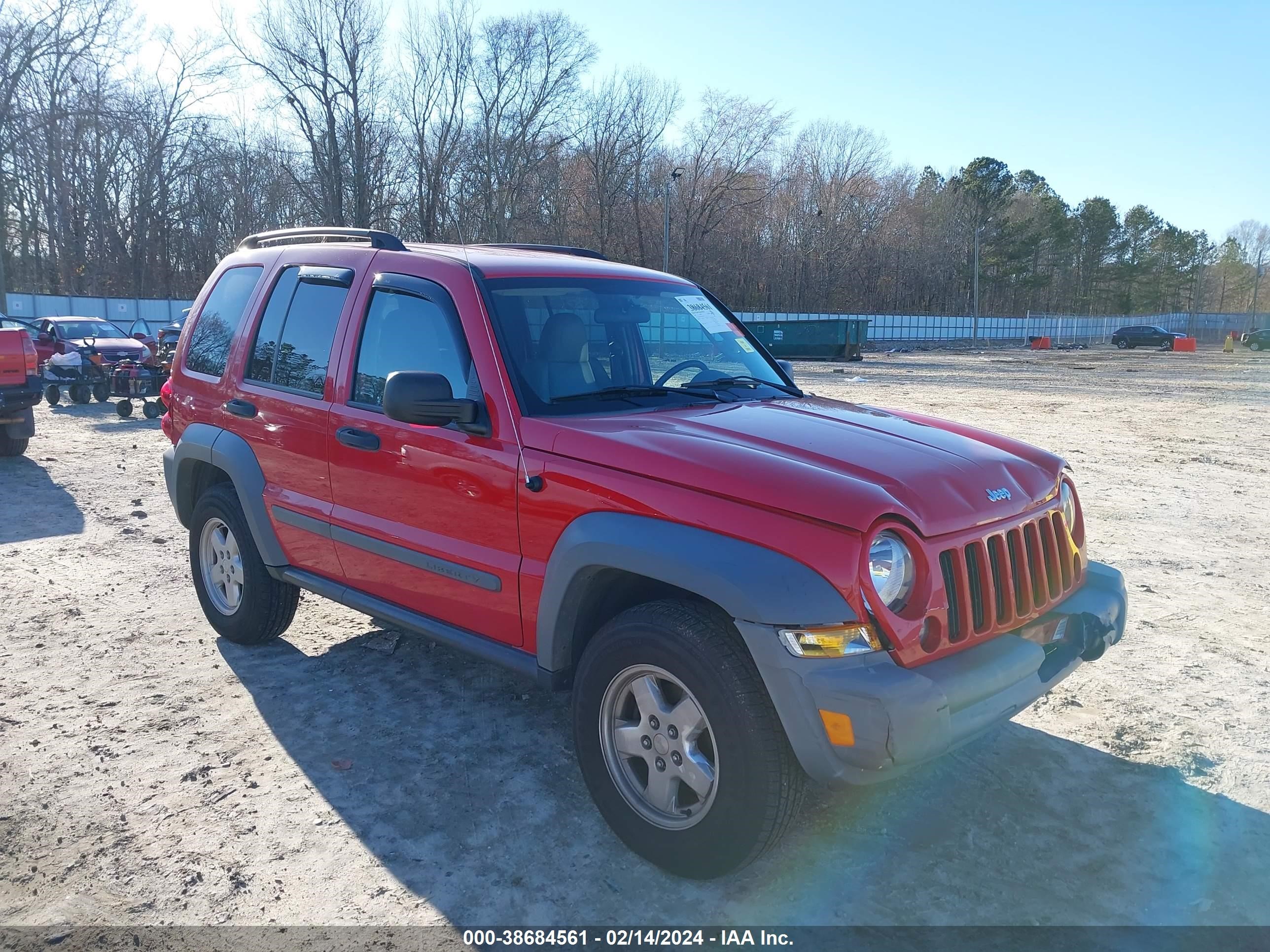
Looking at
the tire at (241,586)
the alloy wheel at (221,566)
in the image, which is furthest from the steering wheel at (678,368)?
the alloy wheel at (221,566)

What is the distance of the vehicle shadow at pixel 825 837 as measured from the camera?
297 cm

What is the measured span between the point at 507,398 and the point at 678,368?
0.95m

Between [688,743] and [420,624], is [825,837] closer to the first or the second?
[688,743]

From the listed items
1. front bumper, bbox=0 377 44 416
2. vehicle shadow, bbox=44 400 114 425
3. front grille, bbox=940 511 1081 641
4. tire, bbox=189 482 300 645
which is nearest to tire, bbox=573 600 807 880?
front grille, bbox=940 511 1081 641

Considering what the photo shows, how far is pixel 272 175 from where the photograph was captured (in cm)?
5291

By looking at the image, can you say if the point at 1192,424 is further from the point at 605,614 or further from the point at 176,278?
the point at 176,278

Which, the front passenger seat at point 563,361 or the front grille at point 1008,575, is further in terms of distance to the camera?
the front passenger seat at point 563,361

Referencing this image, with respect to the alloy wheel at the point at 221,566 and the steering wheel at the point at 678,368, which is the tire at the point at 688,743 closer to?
the steering wheel at the point at 678,368

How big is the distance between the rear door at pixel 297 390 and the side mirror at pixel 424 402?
995mm

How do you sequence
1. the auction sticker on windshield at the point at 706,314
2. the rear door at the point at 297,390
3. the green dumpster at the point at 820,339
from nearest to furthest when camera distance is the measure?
the rear door at the point at 297,390 < the auction sticker on windshield at the point at 706,314 < the green dumpster at the point at 820,339

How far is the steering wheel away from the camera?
400 centimetres

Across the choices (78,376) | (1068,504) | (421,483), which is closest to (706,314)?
(421,483)

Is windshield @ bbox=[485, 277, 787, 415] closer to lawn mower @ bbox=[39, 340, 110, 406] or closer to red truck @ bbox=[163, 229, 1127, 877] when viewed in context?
red truck @ bbox=[163, 229, 1127, 877]

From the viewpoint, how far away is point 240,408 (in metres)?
4.79
